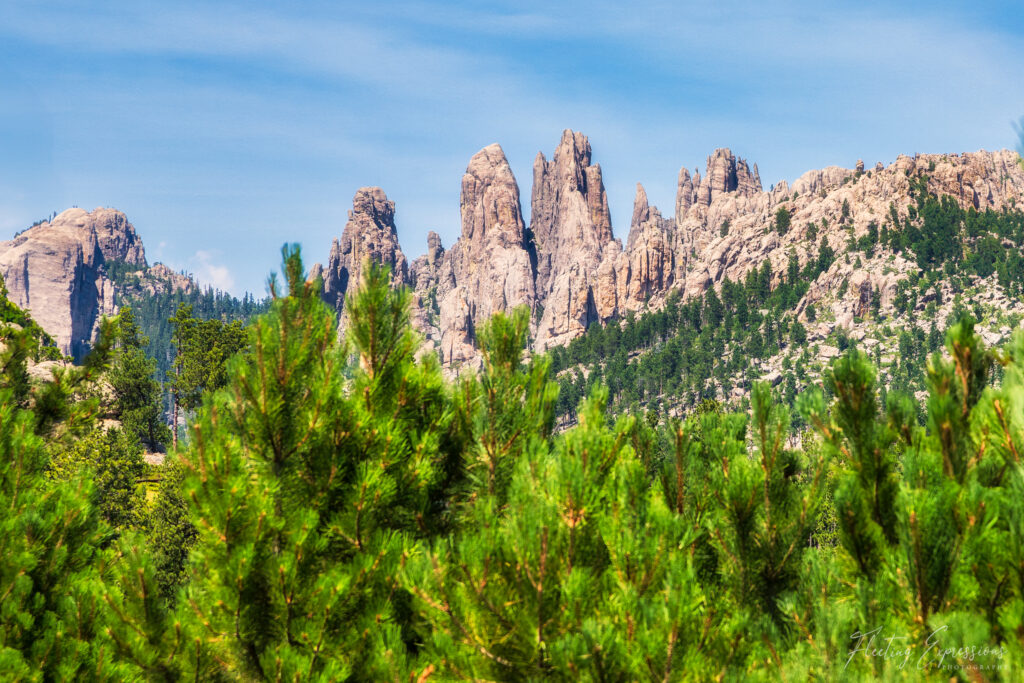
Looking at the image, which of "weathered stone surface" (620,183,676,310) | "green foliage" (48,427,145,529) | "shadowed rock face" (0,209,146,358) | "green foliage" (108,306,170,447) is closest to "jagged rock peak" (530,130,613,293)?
"weathered stone surface" (620,183,676,310)

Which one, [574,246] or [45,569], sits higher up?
[574,246]

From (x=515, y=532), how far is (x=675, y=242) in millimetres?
188134

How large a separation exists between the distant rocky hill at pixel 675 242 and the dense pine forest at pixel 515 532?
99.0 metres

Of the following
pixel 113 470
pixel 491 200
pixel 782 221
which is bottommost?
pixel 113 470

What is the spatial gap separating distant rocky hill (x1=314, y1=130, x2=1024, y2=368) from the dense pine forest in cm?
9899

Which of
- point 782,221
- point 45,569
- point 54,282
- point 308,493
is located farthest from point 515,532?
point 54,282

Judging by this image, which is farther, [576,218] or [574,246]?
[576,218]

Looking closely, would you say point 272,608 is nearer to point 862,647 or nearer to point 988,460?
point 862,647

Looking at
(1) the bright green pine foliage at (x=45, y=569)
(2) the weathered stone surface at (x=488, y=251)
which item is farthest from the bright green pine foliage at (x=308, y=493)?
(2) the weathered stone surface at (x=488, y=251)

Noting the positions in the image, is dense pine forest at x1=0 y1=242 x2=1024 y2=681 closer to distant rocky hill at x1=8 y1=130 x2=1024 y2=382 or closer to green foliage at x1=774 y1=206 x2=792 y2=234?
distant rocky hill at x1=8 y1=130 x2=1024 y2=382

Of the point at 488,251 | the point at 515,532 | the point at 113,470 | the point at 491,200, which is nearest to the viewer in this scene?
the point at 515,532

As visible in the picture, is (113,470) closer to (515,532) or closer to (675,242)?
(515,532)

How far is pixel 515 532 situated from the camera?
475 centimetres

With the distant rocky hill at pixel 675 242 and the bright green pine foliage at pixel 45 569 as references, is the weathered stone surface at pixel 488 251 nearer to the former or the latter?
the distant rocky hill at pixel 675 242
